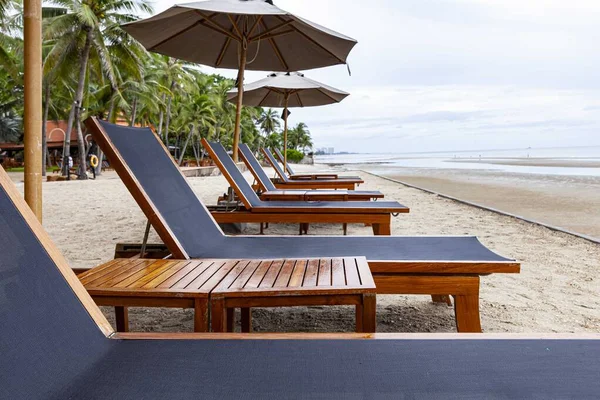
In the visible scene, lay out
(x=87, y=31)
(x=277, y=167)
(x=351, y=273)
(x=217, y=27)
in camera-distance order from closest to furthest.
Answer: (x=351, y=273), (x=217, y=27), (x=277, y=167), (x=87, y=31)

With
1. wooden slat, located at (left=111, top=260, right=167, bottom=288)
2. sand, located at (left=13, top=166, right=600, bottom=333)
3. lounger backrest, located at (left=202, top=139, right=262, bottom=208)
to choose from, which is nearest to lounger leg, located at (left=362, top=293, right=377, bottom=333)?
wooden slat, located at (left=111, top=260, right=167, bottom=288)

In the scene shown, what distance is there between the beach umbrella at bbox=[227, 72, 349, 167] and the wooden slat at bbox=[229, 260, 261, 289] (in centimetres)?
701

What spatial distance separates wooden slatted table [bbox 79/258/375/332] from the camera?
1.63m

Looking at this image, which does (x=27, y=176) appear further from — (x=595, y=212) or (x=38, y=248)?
(x=595, y=212)

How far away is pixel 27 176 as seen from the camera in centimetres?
222

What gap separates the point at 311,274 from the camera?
188 cm

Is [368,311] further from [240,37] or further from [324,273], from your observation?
[240,37]

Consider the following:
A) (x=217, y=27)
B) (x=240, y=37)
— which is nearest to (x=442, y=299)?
(x=240, y=37)

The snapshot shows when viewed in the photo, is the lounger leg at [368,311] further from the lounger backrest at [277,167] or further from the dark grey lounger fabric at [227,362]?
the lounger backrest at [277,167]

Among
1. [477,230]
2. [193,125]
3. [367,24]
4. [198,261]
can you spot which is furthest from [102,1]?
[198,261]

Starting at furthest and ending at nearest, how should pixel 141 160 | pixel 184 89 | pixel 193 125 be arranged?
pixel 193 125 → pixel 184 89 → pixel 141 160

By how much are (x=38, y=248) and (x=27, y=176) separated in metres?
1.04

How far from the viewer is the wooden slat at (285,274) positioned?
68.5 inches

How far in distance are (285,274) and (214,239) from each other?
1.06m
